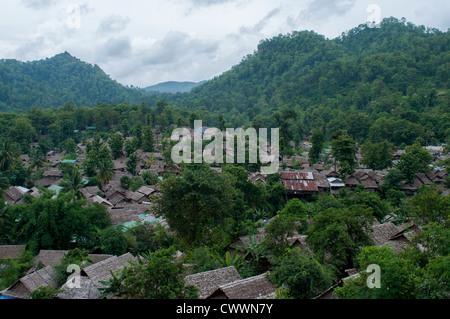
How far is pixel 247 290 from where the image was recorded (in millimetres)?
11297

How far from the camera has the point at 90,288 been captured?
1270 cm

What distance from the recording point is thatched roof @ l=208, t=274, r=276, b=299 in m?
11.0

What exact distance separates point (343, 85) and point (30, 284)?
7789 centimetres

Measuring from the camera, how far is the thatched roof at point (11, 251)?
17312 millimetres

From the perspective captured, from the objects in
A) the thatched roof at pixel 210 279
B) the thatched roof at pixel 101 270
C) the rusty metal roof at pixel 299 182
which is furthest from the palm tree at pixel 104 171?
the thatched roof at pixel 210 279

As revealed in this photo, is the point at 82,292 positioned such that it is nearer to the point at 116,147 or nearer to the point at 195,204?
the point at 195,204

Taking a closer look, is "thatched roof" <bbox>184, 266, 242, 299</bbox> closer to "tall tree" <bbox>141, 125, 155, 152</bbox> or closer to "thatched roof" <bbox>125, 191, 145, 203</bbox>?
"thatched roof" <bbox>125, 191, 145, 203</bbox>

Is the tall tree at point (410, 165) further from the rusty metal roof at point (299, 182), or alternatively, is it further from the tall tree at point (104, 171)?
the tall tree at point (104, 171)

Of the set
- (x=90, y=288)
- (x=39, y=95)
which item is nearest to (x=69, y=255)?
(x=90, y=288)

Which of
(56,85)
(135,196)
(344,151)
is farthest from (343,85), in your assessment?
(56,85)

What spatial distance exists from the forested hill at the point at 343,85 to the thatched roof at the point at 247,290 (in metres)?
35.1

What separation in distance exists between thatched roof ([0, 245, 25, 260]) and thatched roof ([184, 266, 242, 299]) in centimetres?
1106
